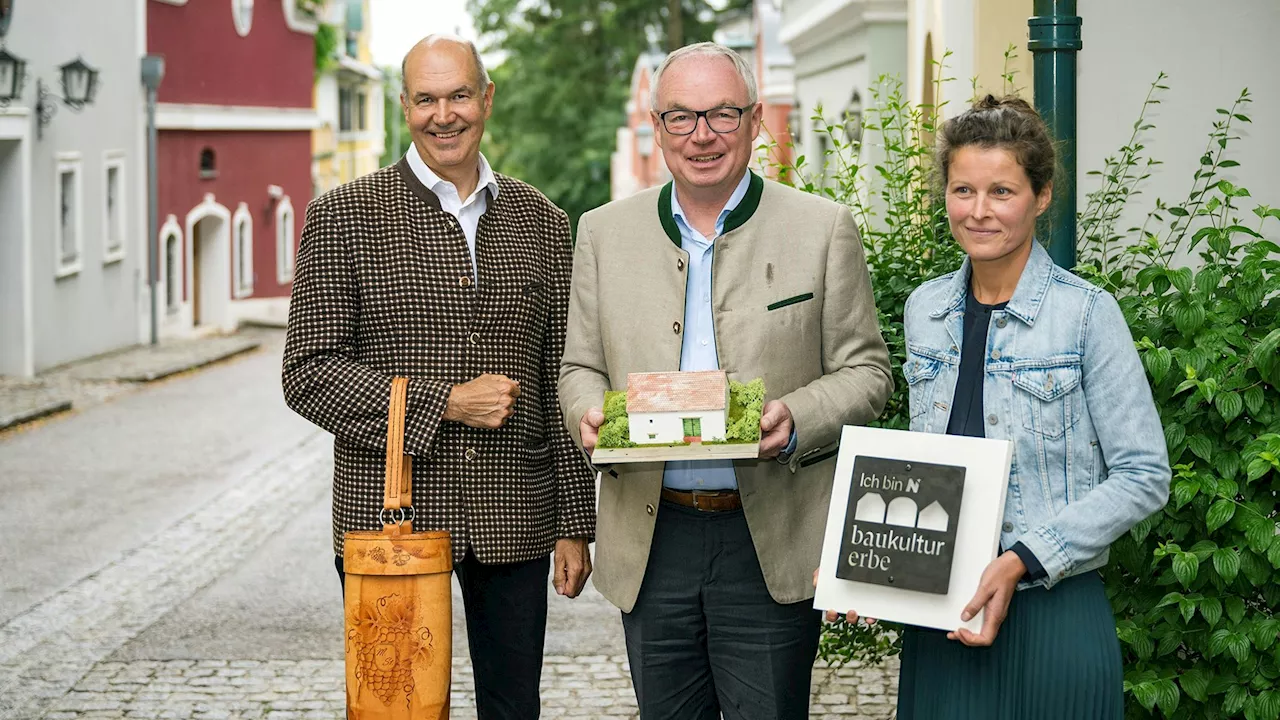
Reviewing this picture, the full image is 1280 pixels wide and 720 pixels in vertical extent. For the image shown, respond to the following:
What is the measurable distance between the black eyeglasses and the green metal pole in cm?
139

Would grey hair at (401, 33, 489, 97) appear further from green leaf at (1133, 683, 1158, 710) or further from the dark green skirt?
green leaf at (1133, 683, 1158, 710)

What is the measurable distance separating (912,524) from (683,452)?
1.59ft

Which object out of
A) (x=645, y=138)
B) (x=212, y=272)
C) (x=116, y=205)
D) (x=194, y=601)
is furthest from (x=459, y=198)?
(x=212, y=272)

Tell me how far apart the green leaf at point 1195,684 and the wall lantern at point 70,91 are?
19.7 m

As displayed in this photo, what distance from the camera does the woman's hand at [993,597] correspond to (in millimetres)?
3031

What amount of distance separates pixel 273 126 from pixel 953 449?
3299 centimetres

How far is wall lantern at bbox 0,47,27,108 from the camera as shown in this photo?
733 inches

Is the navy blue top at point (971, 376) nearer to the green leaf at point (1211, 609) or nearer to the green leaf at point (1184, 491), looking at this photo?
the green leaf at point (1184, 491)

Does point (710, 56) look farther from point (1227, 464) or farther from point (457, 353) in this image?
point (1227, 464)

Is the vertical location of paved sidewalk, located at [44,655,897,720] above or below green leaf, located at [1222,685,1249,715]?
below

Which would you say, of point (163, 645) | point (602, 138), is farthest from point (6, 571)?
point (602, 138)

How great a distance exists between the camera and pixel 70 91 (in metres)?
21.6

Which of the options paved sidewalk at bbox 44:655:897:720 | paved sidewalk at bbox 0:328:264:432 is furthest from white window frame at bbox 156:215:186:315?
paved sidewalk at bbox 44:655:897:720

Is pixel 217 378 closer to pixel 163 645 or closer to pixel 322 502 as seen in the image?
pixel 322 502
